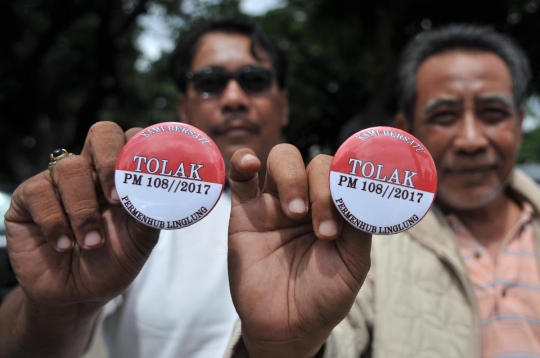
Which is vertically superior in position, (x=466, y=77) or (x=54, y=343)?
(x=466, y=77)

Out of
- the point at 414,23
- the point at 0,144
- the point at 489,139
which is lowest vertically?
the point at 0,144

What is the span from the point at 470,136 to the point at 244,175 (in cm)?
116

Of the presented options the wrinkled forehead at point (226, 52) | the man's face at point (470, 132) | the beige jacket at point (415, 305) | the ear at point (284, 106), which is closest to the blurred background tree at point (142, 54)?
the ear at point (284, 106)

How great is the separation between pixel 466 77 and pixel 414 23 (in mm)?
8713

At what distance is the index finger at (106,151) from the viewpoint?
3.78 ft

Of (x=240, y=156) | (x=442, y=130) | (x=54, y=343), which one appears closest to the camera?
(x=240, y=156)

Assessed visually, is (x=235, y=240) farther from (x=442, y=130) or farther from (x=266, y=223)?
(x=442, y=130)

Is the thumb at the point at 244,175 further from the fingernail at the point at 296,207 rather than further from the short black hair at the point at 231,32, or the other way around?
the short black hair at the point at 231,32

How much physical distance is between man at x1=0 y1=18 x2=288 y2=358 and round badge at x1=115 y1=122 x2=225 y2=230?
7cm

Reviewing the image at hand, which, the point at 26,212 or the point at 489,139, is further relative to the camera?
the point at 489,139

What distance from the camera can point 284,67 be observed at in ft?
8.45

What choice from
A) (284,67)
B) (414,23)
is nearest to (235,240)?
(284,67)

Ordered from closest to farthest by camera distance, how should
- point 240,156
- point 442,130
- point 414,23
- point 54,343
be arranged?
point 240,156, point 54,343, point 442,130, point 414,23

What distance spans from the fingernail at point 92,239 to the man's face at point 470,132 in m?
1.42
